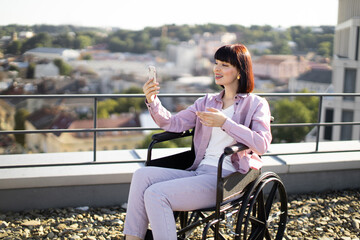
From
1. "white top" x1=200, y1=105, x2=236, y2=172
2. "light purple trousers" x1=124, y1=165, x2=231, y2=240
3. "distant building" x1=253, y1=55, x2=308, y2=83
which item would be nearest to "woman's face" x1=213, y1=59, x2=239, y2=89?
"white top" x1=200, y1=105, x2=236, y2=172

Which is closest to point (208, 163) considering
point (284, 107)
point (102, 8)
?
point (284, 107)

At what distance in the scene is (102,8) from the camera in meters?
87.6

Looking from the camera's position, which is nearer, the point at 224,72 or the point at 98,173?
the point at 224,72

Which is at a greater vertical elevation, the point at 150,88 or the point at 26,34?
the point at 26,34

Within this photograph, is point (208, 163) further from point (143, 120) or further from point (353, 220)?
point (143, 120)

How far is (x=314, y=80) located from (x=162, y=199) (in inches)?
3278

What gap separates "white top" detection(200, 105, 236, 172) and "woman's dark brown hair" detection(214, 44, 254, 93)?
0.13 metres

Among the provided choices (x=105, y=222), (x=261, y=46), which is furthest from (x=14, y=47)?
(x=105, y=222)

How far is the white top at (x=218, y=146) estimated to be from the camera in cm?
194

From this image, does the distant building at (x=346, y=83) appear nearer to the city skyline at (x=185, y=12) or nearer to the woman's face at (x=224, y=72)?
the city skyline at (x=185, y=12)

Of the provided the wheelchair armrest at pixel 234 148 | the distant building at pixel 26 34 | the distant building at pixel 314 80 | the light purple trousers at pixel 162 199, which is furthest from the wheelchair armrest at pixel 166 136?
the distant building at pixel 314 80

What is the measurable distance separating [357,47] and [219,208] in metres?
63.0

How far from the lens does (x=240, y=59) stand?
1.96m

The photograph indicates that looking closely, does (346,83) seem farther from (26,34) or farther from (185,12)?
(26,34)
